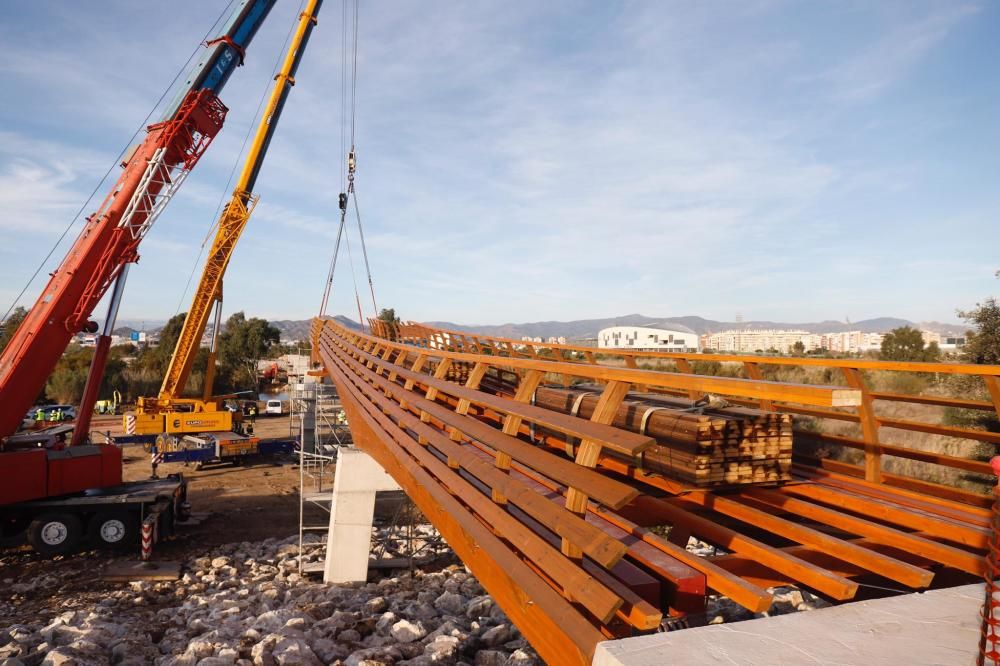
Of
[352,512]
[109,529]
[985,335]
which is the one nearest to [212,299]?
[109,529]

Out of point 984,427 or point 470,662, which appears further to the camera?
point 984,427

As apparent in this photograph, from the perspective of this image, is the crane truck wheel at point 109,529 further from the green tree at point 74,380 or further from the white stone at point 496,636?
the green tree at point 74,380

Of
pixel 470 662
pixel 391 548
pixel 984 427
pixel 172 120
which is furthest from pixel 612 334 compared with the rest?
pixel 470 662

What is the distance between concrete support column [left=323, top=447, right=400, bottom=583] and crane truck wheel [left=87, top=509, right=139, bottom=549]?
5615mm

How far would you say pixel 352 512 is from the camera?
11.5 m

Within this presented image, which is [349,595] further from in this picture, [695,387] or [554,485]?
[695,387]

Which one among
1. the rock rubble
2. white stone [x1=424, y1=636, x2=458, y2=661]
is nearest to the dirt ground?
the rock rubble

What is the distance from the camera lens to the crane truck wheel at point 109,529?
13.8 metres

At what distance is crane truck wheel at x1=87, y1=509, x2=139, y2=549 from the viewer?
1375 cm

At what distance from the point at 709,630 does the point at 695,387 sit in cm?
104

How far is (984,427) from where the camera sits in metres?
16.0

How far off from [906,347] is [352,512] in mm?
30795

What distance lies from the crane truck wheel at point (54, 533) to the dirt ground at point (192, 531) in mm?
272

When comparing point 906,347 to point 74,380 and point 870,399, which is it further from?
point 74,380
